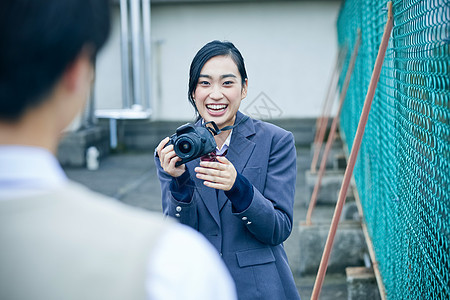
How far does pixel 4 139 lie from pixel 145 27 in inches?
397

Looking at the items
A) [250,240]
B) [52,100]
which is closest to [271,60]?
[250,240]

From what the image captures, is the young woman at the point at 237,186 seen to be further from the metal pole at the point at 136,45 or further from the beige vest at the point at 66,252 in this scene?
the metal pole at the point at 136,45

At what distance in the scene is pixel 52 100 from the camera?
0.91 metres

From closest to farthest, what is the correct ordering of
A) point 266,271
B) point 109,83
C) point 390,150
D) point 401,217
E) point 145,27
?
point 266,271
point 401,217
point 390,150
point 145,27
point 109,83

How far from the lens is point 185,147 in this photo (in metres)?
2.05

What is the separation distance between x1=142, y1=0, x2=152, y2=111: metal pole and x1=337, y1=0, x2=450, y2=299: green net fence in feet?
24.0

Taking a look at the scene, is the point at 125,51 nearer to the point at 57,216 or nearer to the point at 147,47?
the point at 147,47

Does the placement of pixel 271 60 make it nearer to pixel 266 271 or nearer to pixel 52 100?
pixel 266 271

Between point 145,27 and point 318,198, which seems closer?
point 318,198

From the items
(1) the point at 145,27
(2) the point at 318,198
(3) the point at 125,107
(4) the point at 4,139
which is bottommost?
(2) the point at 318,198

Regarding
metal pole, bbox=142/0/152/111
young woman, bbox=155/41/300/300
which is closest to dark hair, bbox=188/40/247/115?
young woman, bbox=155/41/300/300

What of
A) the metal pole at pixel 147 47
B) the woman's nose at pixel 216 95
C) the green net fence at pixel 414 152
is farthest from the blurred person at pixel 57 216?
the metal pole at pixel 147 47

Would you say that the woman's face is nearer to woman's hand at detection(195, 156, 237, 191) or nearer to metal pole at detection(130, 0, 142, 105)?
woman's hand at detection(195, 156, 237, 191)

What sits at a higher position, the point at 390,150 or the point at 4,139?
the point at 4,139
